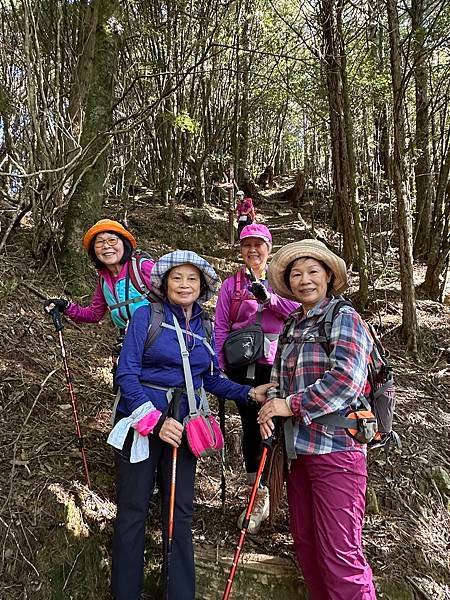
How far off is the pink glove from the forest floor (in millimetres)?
1098

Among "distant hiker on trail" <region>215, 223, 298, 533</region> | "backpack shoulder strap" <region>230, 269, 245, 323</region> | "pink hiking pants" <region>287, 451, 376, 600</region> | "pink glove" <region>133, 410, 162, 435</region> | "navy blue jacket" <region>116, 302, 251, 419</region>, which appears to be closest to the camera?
"pink hiking pants" <region>287, 451, 376, 600</region>

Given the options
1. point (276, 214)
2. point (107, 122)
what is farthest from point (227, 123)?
point (107, 122)

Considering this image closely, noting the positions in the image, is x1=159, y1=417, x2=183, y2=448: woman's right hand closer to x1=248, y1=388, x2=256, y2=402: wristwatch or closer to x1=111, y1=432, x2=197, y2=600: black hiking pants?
x1=111, y1=432, x2=197, y2=600: black hiking pants

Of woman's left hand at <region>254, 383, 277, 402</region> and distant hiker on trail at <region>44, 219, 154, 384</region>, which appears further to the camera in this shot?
distant hiker on trail at <region>44, 219, 154, 384</region>

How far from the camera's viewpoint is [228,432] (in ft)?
15.7

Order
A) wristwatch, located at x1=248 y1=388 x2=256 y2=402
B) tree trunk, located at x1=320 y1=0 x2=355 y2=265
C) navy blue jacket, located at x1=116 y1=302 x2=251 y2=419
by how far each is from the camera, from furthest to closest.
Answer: tree trunk, located at x1=320 y1=0 x2=355 y2=265
wristwatch, located at x1=248 y1=388 x2=256 y2=402
navy blue jacket, located at x1=116 y1=302 x2=251 y2=419

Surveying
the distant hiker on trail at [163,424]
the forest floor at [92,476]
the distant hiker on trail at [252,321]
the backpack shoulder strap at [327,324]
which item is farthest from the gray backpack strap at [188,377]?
the forest floor at [92,476]

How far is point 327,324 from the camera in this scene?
2670 mm

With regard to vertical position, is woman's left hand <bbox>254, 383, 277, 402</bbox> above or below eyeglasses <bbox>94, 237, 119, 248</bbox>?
below

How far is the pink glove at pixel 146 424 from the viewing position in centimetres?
265

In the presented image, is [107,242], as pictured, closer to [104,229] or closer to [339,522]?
[104,229]

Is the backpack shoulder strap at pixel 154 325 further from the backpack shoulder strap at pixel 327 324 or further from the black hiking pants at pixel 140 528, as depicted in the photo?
the backpack shoulder strap at pixel 327 324

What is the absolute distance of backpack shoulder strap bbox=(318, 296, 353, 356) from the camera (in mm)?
2651

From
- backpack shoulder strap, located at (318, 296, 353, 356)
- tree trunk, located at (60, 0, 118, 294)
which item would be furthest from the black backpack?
tree trunk, located at (60, 0, 118, 294)
